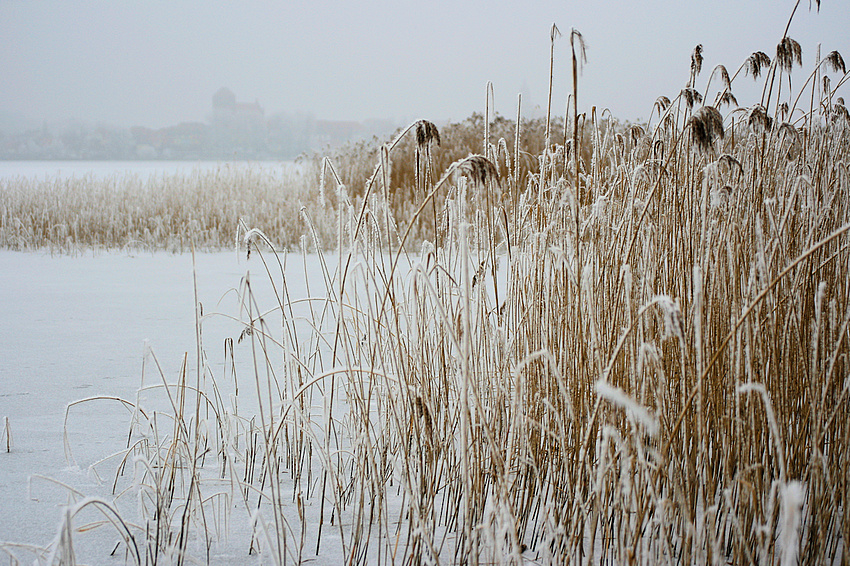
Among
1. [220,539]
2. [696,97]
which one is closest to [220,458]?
[220,539]

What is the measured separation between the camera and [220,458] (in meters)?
1.41

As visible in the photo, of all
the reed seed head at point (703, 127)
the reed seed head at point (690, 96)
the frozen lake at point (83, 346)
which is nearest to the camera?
the reed seed head at point (703, 127)

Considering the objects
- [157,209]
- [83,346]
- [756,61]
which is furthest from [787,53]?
[157,209]

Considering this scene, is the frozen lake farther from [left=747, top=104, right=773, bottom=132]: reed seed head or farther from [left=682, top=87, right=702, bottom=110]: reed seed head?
[left=747, top=104, right=773, bottom=132]: reed seed head

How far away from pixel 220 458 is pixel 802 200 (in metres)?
1.41

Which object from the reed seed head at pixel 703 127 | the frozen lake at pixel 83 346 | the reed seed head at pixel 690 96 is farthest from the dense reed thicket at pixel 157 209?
the reed seed head at pixel 703 127

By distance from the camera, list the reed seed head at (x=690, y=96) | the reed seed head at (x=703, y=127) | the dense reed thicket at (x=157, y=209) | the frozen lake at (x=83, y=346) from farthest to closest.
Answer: the dense reed thicket at (x=157, y=209), the frozen lake at (x=83, y=346), the reed seed head at (x=690, y=96), the reed seed head at (x=703, y=127)

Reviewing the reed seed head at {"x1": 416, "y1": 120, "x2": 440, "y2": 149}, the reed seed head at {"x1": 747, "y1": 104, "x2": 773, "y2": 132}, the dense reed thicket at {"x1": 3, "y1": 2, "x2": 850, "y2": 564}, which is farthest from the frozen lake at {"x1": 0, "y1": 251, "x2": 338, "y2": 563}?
the reed seed head at {"x1": 747, "y1": 104, "x2": 773, "y2": 132}

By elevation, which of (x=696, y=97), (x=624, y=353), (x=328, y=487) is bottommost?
(x=328, y=487)

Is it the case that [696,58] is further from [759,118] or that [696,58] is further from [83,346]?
[83,346]

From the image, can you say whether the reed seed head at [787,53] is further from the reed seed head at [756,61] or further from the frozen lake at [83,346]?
the frozen lake at [83,346]

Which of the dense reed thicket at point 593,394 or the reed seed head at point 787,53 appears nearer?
the dense reed thicket at point 593,394

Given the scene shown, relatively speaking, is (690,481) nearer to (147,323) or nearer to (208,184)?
(147,323)

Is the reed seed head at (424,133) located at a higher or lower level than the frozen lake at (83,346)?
higher
